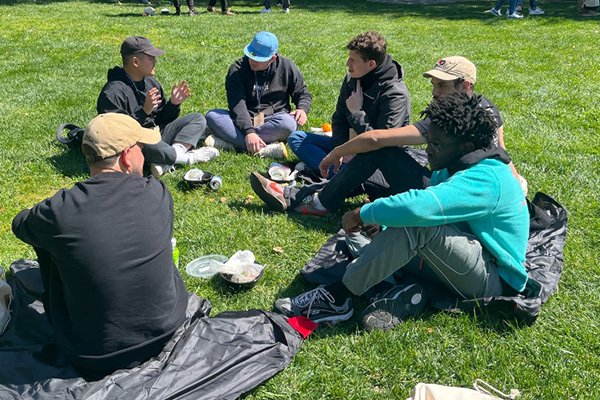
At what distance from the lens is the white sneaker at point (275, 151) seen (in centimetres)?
616

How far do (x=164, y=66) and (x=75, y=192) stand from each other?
817 cm

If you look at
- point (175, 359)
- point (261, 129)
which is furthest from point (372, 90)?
point (175, 359)

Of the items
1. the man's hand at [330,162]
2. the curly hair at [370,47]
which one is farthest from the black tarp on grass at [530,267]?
the curly hair at [370,47]

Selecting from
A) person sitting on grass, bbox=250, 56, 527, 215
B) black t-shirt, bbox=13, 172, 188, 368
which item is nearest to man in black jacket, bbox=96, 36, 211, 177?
person sitting on grass, bbox=250, 56, 527, 215

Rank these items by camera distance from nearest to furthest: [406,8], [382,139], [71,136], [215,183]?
[382,139] → [215,183] → [71,136] → [406,8]

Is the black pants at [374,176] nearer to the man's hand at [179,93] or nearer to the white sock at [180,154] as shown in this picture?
the white sock at [180,154]

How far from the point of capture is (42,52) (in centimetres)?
1159

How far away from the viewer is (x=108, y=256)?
268cm

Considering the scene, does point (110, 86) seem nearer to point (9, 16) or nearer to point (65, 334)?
point (65, 334)

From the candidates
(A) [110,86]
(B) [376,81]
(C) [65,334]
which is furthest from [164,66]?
(C) [65,334]

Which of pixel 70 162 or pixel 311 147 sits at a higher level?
pixel 311 147

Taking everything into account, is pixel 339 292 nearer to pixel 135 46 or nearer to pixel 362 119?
→ pixel 362 119

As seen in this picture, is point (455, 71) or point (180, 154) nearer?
point (455, 71)

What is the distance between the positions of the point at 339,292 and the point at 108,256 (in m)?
1.63
